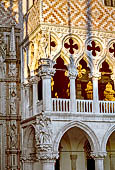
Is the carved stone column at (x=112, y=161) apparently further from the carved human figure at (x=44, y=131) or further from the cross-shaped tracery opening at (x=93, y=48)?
the cross-shaped tracery opening at (x=93, y=48)

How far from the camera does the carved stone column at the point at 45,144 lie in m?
18.4

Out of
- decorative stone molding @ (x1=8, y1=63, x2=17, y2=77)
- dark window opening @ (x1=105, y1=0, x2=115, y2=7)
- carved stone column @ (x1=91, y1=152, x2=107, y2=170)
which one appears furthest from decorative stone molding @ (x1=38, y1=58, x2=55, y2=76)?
dark window opening @ (x1=105, y1=0, x2=115, y2=7)

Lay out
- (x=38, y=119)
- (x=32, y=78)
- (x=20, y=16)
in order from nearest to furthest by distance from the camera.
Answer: (x=38, y=119)
(x=32, y=78)
(x=20, y=16)

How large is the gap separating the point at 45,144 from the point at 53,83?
4.43 meters

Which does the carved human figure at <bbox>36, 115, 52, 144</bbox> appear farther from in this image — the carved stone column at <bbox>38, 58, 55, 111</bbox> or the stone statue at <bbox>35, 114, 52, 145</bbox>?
the carved stone column at <bbox>38, 58, 55, 111</bbox>

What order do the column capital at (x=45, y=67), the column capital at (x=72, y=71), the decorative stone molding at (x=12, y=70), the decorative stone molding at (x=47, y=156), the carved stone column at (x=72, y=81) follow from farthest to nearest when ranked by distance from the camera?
the decorative stone molding at (x=12, y=70) < the column capital at (x=72, y=71) < the carved stone column at (x=72, y=81) < the column capital at (x=45, y=67) < the decorative stone molding at (x=47, y=156)

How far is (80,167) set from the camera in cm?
2264

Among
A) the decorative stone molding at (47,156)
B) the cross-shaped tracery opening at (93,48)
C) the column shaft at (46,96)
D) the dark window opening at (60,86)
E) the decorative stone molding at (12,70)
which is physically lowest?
the decorative stone molding at (47,156)

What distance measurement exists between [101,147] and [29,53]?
Result: 16.9 ft

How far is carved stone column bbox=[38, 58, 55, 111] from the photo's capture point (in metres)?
18.7

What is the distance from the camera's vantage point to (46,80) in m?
18.8

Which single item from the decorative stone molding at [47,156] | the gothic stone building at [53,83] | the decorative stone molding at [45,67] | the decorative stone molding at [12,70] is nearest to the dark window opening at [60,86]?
the gothic stone building at [53,83]

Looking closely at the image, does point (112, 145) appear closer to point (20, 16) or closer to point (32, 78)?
point (32, 78)

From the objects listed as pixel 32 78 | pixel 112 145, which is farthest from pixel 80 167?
pixel 32 78
